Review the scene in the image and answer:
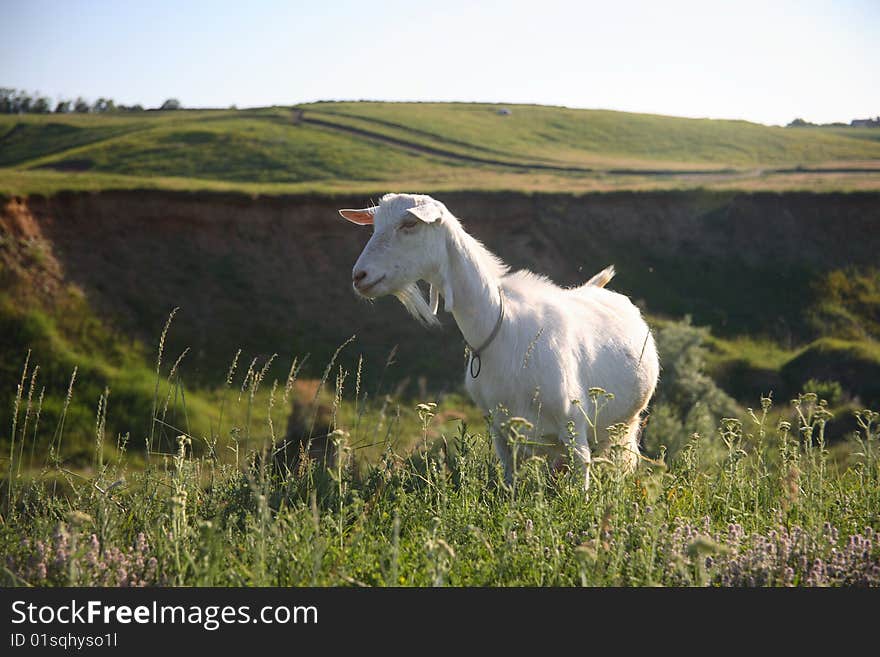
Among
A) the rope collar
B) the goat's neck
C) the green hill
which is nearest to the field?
the green hill

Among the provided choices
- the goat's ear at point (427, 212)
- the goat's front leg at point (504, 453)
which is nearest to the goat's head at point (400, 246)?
the goat's ear at point (427, 212)

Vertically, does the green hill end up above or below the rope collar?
above

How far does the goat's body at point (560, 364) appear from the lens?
6348mm

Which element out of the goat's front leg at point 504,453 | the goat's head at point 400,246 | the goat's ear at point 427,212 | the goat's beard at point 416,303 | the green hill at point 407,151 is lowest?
the goat's front leg at point 504,453

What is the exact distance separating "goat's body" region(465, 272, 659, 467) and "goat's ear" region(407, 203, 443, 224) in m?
1.00

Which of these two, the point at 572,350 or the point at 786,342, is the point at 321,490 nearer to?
the point at 572,350

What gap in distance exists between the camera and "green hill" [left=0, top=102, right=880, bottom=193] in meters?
46.3

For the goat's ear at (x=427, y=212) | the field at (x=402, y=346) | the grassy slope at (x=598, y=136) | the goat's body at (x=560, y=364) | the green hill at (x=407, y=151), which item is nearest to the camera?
the field at (x=402, y=346)

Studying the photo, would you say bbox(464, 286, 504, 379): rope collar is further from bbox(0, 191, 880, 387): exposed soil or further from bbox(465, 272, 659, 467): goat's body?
bbox(0, 191, 880, 387): exposed soil

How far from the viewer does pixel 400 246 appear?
20.4 feet

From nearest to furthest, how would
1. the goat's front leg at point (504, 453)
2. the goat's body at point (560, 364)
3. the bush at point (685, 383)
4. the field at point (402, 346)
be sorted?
1. the field at point (402, 346)
2. the goat's front leg at point (504, 453)
3. the goat's body at point (560, 364)
4. the bush at point (685, 383)

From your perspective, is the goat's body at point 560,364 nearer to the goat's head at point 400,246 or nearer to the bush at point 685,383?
the goat's head at point 400,246

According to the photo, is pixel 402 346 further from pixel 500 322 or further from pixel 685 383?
pixel 500 322

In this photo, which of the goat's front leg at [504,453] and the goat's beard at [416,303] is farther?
the goat's beard at [416,303]
